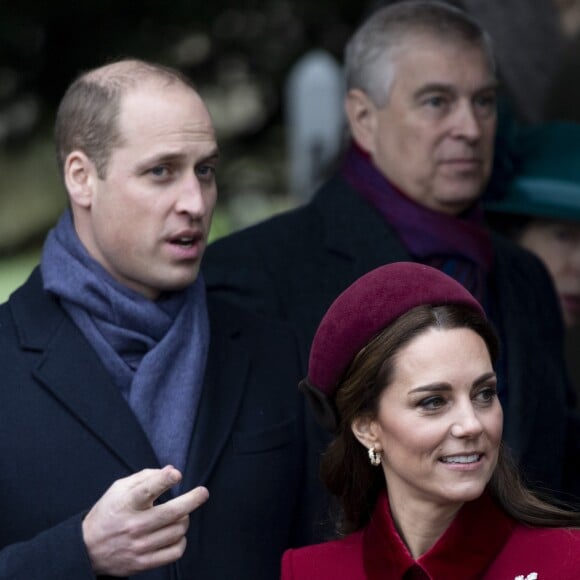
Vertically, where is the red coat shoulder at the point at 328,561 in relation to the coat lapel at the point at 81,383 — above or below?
below

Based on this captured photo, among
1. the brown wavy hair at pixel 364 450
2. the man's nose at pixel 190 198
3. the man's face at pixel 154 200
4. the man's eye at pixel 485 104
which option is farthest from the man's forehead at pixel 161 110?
the man's eye at pixel 485 104

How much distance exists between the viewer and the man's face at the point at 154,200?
3.90 m

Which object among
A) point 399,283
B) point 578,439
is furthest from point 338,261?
point 399,283

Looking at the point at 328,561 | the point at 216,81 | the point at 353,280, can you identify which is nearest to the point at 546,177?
the point at 353,280

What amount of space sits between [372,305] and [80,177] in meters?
0.83

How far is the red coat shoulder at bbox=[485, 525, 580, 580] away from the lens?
3375 millimetres

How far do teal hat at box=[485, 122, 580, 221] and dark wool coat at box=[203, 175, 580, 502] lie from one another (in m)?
0.50

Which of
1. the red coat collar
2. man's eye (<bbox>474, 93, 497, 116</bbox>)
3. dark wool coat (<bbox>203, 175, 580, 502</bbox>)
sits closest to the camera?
the red coat collar

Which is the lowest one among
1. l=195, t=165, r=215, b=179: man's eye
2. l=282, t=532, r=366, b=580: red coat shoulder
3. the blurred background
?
l=282, t=532, r=366, b=580: red coat shoulder

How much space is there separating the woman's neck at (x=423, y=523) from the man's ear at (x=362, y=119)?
1.66m

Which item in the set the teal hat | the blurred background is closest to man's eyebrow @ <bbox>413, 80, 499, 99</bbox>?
the teal hat

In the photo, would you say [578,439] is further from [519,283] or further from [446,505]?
[446,505]

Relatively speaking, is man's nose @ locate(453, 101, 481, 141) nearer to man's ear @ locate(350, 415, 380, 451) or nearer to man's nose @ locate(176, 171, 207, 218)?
man's nose @ locate(176, 171, 207, 218)

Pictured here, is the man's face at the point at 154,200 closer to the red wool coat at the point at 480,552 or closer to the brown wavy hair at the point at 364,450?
the brown wavy hair at the point at 364,450
